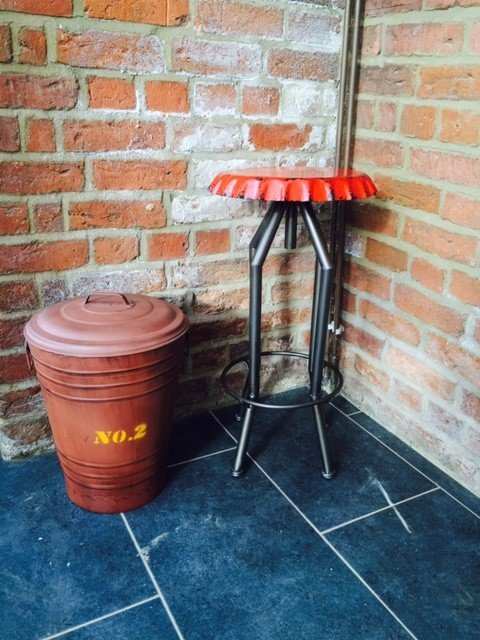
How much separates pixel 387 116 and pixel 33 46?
1.10 meters

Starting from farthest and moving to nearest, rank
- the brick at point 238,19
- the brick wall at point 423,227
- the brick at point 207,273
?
the brick at point 207,273, the brick at point 238,19, the brick wall at point 423,227

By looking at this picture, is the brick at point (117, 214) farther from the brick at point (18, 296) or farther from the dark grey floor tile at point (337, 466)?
the dark grey floor tile at point (337, 466)

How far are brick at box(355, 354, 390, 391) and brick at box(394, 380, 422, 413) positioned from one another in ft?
0.17

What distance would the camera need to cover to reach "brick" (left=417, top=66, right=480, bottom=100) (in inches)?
60.4

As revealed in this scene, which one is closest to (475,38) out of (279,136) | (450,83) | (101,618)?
(450,83)

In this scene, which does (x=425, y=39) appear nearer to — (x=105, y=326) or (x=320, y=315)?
(x=320, y=315)

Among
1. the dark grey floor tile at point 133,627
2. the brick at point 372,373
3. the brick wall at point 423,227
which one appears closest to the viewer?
the dark grey floor tile at point 133,627

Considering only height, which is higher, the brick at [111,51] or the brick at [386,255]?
the brick at [111,51]

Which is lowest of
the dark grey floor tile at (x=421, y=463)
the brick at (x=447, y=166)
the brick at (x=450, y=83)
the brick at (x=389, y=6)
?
the dark grey floor tile at (x=421, y=463)

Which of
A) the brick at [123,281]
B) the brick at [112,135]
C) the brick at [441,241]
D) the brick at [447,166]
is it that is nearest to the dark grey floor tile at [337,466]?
the brick at [123,281]

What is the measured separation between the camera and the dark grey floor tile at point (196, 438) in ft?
6.28

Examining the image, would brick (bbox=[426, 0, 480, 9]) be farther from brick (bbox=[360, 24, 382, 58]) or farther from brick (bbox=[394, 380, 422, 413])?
brick (bbox=[394, 380, 422, 413])

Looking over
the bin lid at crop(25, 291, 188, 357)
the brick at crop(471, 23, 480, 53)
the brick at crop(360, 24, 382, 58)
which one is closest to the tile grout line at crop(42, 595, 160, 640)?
the bin lid at crop(25, 291, 188, 357)

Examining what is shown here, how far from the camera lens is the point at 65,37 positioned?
1.55 metres
